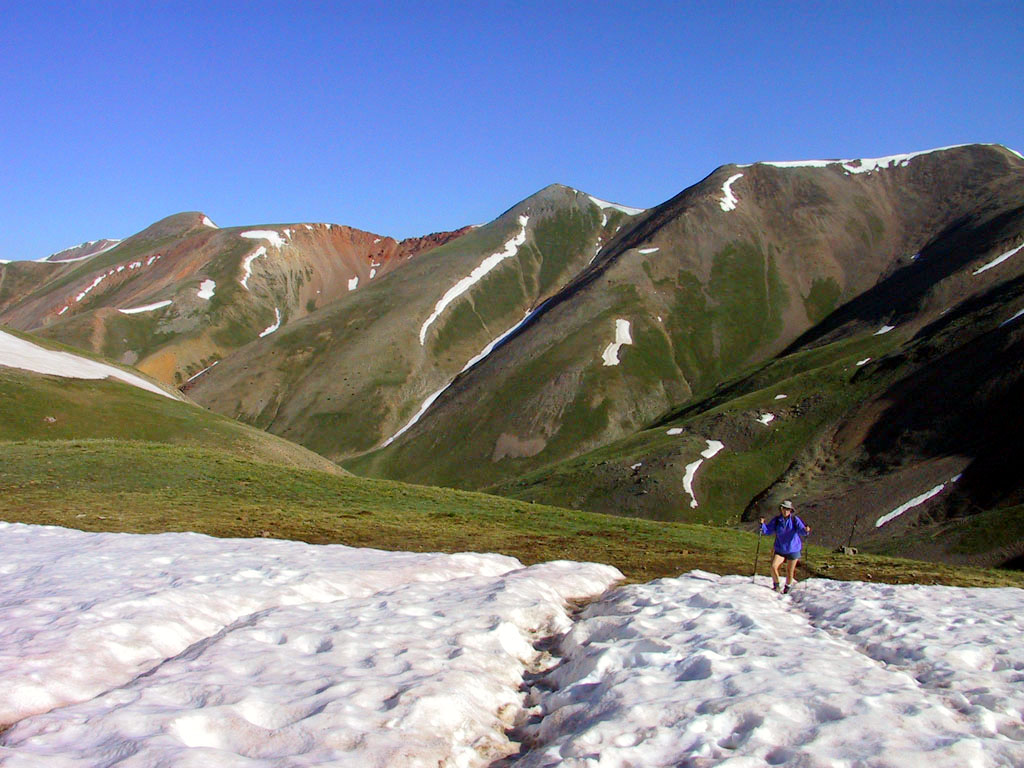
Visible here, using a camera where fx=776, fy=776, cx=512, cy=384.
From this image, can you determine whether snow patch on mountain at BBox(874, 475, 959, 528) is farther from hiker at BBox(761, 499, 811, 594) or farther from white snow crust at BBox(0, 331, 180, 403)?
white snow crust at BBox(0, 331, 180, 403)

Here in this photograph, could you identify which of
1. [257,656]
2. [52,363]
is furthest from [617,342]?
[257,656]

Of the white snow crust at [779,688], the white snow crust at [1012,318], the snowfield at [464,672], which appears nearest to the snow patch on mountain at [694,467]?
the white snow crust at [1012,318]

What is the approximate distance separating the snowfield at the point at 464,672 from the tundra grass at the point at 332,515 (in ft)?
25.8

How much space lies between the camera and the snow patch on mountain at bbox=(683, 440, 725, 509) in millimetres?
90250

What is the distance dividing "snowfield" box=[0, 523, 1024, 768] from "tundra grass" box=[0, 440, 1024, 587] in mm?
7851

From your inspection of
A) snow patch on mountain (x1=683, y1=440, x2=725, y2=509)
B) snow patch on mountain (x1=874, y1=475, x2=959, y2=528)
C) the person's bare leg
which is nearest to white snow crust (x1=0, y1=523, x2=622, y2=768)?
the person's bare leg

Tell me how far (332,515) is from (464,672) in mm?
21765

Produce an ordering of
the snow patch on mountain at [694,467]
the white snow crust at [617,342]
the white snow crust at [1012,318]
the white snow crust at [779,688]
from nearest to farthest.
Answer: the white snow crust at [779,688], the white snow crust at [1012,318], the snow patch on mountain at [694,467], the white snow crust at [617,342]

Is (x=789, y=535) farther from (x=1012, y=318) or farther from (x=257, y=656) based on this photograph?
(x=1012, y=318)

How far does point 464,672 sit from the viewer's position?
12.0 meters

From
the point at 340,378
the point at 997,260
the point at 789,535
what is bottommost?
the point at 789,535

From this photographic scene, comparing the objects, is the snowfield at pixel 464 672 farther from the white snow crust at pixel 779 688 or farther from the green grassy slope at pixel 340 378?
the green grassy slope at pixel 340 378

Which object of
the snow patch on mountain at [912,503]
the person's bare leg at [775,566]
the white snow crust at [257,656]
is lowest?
the snow patch on mountain at [912,503]

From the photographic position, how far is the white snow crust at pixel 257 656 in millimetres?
9188
